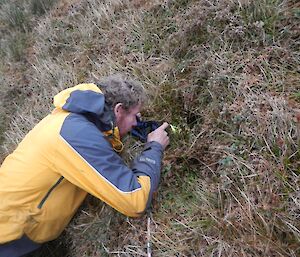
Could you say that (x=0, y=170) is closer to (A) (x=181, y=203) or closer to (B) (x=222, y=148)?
(A) (x=181, y=203)

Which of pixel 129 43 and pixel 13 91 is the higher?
pixel 129 43

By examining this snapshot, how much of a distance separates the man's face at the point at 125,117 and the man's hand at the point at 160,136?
0.61 ft

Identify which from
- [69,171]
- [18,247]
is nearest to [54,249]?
[18,247]

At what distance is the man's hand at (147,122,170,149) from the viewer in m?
3.56

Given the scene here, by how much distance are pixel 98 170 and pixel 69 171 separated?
0.85 ft

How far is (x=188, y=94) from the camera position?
3891 mm

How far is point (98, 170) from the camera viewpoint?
9.98 feet

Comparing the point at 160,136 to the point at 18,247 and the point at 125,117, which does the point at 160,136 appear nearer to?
the point at 125,117

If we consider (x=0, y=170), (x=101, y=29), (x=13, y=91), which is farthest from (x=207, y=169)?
(x=13, y=91)

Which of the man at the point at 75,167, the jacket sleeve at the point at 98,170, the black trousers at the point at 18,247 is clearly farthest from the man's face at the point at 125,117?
the black trousers at the point at 18,247

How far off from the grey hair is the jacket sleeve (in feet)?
0.97

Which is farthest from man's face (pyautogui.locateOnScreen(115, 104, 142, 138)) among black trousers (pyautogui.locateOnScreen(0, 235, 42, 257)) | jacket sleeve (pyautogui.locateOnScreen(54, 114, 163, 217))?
black trousers (pyautogui.locateOnScreen(0, 235, 42, 257))

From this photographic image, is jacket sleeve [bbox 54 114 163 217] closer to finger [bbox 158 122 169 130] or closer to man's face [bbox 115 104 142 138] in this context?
man's face [bbox 115 104 142 138]

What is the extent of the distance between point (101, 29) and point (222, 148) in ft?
9.72
